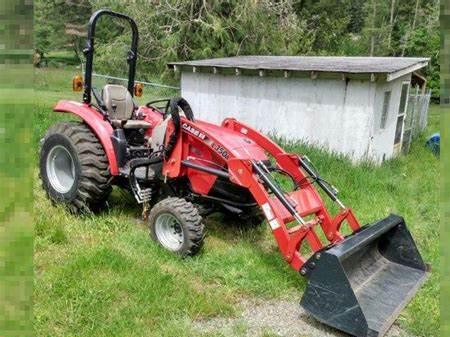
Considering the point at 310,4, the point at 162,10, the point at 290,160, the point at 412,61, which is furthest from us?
the point at 310,4

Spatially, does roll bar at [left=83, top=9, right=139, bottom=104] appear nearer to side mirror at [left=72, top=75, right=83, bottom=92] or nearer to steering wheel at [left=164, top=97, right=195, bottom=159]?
side mirror at [left=72, top=75, right=83, bottom=92]

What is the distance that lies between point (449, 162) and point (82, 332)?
3032mm

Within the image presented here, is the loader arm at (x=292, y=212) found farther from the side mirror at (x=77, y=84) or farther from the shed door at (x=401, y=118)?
the shed door at (x=401, y=118)

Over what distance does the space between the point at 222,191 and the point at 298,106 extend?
530 centimetres

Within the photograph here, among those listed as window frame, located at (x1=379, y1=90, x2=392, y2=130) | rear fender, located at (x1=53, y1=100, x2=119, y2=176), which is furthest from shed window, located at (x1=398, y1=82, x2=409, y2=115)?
rear fender, located at (x1=53, y1=100, x2=119, y2=176)

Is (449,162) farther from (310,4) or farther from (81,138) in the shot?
(310,4)

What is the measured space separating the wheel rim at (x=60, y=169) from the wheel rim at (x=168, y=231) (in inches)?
57.4

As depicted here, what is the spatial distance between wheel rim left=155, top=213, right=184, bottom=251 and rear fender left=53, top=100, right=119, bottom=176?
0.84m

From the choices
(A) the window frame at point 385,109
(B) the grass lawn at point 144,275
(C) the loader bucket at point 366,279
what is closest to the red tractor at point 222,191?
(C) the loader bucket at point 366,279

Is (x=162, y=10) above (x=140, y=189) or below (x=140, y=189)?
above

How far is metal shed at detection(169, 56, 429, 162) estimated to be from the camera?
29.0ft

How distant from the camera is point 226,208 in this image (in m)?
4.77

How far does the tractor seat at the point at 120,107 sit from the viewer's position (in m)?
5.38

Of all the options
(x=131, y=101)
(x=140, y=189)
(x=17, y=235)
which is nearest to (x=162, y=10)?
(x=131, y=101)
